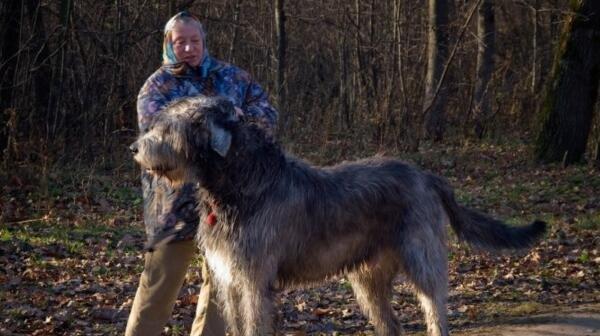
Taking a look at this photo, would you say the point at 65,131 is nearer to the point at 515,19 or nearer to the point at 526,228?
the point at 526,228

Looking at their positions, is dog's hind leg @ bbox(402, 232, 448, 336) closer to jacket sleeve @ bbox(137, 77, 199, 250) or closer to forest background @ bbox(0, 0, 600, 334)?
forest background @ bbox(0, 0, 600, 334)

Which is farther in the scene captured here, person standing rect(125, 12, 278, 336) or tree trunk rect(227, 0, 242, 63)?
tree trunk rect(227, 0, 242, 63)

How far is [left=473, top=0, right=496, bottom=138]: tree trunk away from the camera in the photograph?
19.6m

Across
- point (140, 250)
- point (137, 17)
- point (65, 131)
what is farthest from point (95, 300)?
point (137, 17)

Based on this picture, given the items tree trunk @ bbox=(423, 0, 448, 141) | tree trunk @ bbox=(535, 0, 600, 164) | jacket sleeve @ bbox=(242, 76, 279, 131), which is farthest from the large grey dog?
tree trunk @ bbox=(423, 0, 448, 141)

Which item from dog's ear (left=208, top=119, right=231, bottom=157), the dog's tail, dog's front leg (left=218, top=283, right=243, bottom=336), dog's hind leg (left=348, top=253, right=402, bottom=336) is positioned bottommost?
dog's hind leg (left=348, top=253, right=402, bottom=336)

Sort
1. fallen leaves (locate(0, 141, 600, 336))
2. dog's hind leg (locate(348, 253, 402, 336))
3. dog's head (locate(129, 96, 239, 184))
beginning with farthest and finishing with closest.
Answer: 1. fallen leaves (locate(0, 141, 600, 336))
2. dog's hind leg (locate(348, 253, 402, 336))
3. dog's head (locate(129, 96, 239, 184))

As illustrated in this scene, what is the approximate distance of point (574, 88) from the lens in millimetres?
15094

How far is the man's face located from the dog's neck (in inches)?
23.5

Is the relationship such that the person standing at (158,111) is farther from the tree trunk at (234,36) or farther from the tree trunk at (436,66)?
the tree trunk at (436,66)

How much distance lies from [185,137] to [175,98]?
0.47 meters

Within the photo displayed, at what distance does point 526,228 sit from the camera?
6.36m

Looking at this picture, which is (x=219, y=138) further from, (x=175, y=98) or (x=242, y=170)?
(x=175, y=98)

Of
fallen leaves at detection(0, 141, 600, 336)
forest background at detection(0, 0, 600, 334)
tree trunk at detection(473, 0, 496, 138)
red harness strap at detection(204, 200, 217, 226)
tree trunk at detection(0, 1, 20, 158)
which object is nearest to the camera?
red harness strap at detection(204, 200, 217, 226)
